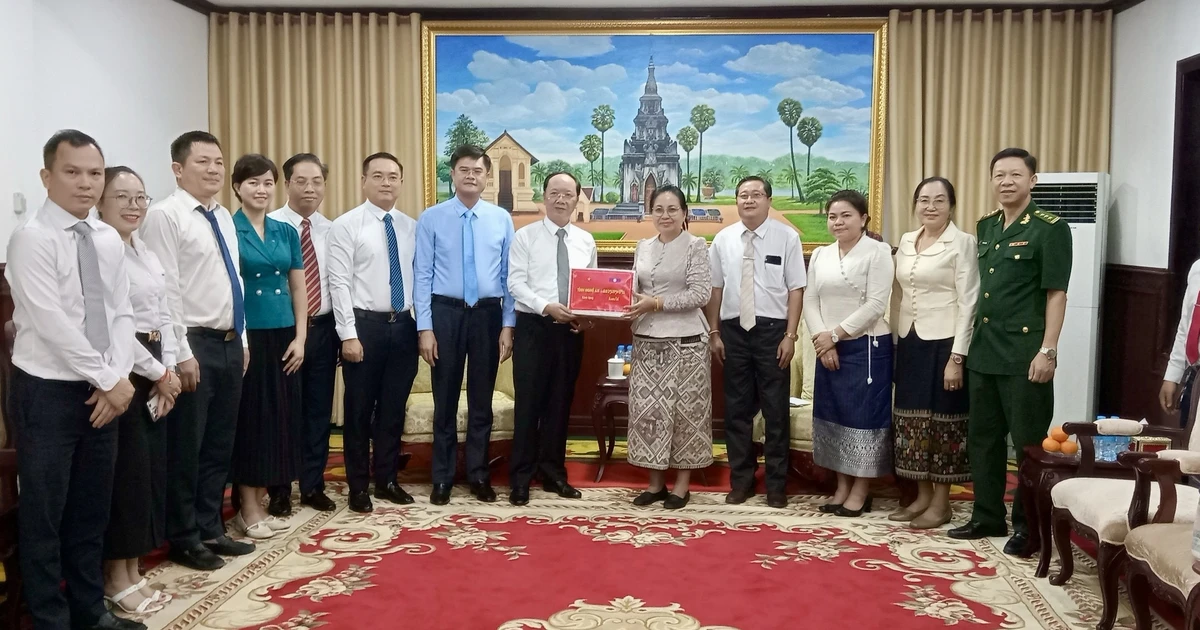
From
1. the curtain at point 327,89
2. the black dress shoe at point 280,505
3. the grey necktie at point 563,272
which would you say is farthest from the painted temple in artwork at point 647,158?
the black dress shoe at point 280,505

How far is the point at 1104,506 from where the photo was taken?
9.42ft

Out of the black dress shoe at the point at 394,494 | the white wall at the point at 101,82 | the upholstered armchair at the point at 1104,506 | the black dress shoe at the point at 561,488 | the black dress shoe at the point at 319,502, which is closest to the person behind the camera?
the upholstered armchair at the point at 1104,506

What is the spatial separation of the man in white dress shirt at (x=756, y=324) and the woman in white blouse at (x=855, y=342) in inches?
6.7

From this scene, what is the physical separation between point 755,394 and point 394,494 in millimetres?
1838

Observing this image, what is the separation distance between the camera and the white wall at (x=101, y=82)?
13.3 ft

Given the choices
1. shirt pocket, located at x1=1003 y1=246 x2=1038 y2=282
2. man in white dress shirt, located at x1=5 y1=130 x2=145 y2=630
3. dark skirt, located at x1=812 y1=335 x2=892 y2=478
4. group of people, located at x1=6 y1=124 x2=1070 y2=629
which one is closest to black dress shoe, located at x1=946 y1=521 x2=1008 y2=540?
group of people, located at x1=6 y1=124 x2=1070 y2=629

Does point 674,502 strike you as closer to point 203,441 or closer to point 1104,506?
point 1104,506

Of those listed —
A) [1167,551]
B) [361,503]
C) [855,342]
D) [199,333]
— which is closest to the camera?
[1167,551]

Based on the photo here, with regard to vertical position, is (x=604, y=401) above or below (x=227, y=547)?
above

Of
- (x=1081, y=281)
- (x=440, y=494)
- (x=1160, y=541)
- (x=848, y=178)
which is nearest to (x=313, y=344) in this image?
(x=440, y=494)

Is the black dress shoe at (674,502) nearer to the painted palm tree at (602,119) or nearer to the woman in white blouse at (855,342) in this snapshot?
the woman in white blouse at (855,342)

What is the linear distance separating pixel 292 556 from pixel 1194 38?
5.26 m

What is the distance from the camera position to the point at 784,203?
6.00 metres

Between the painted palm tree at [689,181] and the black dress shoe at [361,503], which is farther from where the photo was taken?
the painted palm tree at [689,181]
